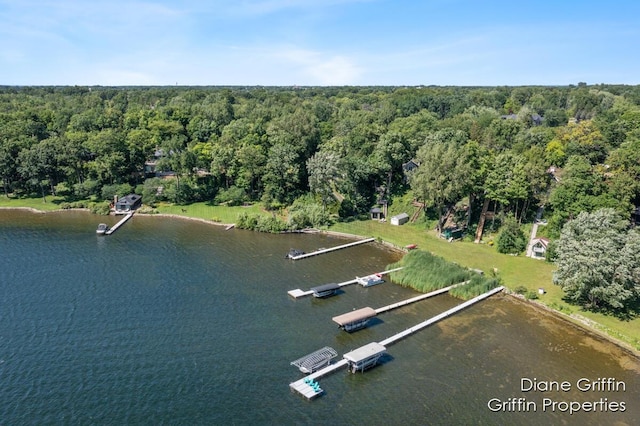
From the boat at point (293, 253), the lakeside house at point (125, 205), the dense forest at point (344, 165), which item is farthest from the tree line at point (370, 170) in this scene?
the boat at point (293, 253)

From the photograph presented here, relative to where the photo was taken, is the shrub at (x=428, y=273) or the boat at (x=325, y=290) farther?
the shrub at (x=428, y=273)

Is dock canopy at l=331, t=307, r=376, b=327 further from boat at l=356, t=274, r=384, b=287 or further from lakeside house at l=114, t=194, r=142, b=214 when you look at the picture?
lakeside house at l=114, t=194, r=142, b=214

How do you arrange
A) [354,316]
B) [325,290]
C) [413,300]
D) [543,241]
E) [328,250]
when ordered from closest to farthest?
1. [354,316]
2. [413,300]
3. [325,290]
4. [543,241]
5. [328,250]

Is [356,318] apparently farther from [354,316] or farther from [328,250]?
[328,250]

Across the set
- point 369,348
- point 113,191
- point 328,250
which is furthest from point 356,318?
point 113,191

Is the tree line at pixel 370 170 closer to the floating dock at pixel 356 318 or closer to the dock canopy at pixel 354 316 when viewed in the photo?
the floating dock at pixel 356 318

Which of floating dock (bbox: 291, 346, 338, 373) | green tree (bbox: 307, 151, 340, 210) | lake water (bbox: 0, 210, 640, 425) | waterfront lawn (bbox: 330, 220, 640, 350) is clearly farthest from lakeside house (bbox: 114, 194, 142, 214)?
floating dock (bbox: 291, 346, 338, 373)

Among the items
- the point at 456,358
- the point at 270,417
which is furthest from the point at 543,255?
the point at 270,417
